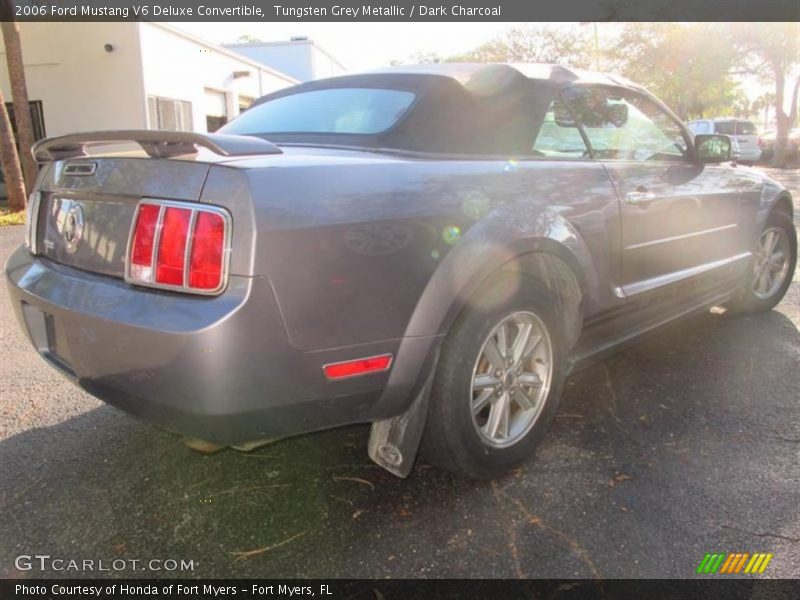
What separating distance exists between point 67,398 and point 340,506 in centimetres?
180

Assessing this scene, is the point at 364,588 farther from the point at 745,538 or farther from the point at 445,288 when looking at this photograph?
the point at 745,538

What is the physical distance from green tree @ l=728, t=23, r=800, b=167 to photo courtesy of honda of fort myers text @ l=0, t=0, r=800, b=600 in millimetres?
26055

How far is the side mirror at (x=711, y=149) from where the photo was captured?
12.6ft

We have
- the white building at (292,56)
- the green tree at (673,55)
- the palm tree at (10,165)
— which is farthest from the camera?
the white building at (292,56)

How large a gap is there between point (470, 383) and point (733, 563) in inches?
42.2

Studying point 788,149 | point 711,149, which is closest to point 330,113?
point 711,149

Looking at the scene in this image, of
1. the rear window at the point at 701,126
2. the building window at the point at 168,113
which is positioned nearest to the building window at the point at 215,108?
the building window at the point at 168,113

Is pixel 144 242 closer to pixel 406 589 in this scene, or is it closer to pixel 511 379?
pixel 406 589

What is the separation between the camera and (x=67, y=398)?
132 inches

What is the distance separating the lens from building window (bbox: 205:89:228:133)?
18812mm

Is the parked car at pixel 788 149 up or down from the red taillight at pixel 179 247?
down

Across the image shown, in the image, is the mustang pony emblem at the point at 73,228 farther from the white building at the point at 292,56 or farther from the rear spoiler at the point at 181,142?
the white building at the point at 292,56

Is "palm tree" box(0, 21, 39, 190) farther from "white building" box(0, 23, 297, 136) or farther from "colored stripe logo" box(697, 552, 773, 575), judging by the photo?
"colored stripe logo" box(697, 552, 773, 575)

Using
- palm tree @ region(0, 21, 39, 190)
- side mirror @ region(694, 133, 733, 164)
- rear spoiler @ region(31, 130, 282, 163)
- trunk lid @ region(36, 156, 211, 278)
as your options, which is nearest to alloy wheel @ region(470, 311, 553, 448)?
rear spoiler @ region(31, 130, 282, 163)
